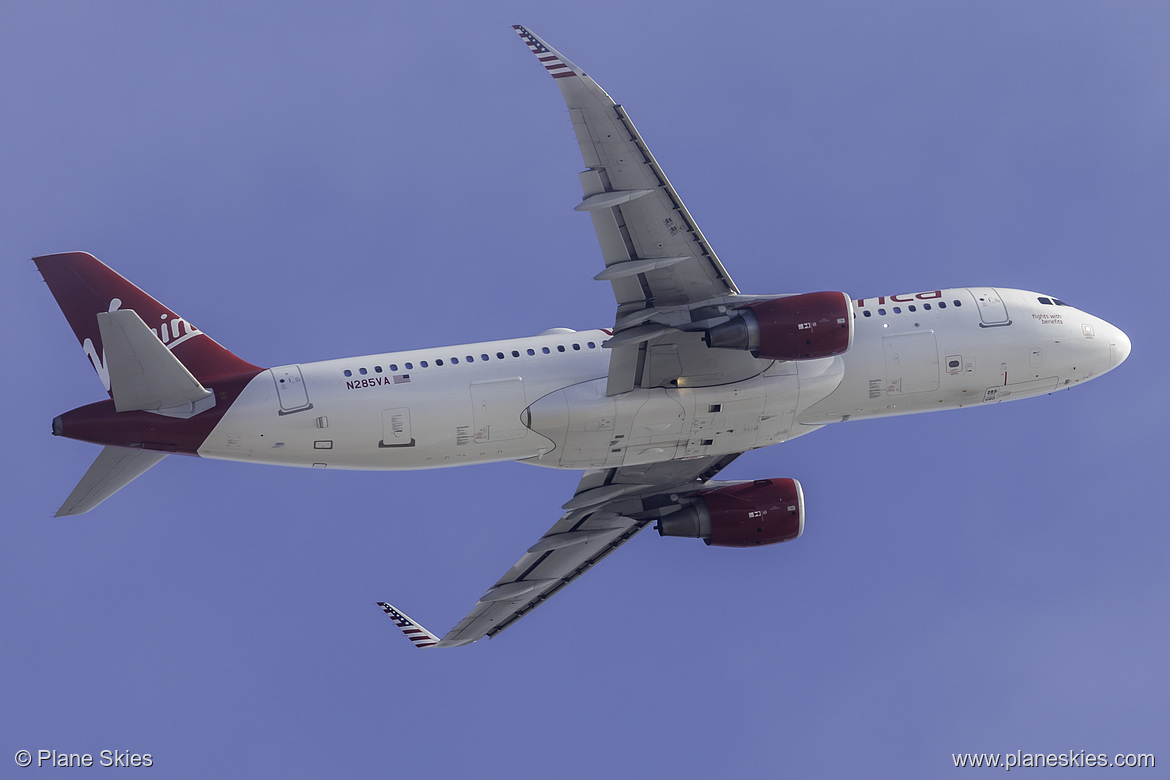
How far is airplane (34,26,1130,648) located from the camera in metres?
36.2

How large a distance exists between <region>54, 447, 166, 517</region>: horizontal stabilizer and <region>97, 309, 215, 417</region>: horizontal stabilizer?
1687 mm

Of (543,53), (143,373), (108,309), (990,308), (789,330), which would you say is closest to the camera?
(543,53)

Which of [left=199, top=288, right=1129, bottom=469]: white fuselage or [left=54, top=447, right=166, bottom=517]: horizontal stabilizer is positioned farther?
[left=199, top=288, right=1129, bottom=469]: white fuselage

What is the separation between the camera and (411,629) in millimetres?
46812

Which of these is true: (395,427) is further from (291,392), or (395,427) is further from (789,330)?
(789,330)

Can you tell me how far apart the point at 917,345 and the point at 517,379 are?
12.0 m

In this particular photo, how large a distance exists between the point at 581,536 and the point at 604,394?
8.27 meters

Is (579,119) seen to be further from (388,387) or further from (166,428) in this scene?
(166,428)

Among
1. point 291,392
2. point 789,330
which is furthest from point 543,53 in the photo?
point 291,392

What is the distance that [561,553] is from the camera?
4712 centimetres

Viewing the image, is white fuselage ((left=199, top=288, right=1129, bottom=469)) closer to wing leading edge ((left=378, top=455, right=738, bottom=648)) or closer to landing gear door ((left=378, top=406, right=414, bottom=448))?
landing gear door ((left=378, top=406, right=414, bottom=448))

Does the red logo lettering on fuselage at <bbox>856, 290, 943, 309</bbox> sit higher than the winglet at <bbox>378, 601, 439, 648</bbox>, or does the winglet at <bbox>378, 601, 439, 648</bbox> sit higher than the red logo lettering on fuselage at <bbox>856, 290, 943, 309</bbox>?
the red logo lettering on fuselage at <bbox>856, 290, 943, 309</bbox>

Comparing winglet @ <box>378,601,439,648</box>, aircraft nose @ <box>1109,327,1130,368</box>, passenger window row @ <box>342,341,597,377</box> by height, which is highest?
passenger window row @ <box>342,341,597,377</box>

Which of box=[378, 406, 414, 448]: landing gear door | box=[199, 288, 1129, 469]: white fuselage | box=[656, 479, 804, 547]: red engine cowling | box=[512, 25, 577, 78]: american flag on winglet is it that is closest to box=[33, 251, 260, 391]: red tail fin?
box=[199, 288, 1129, 469]: white fuselage
